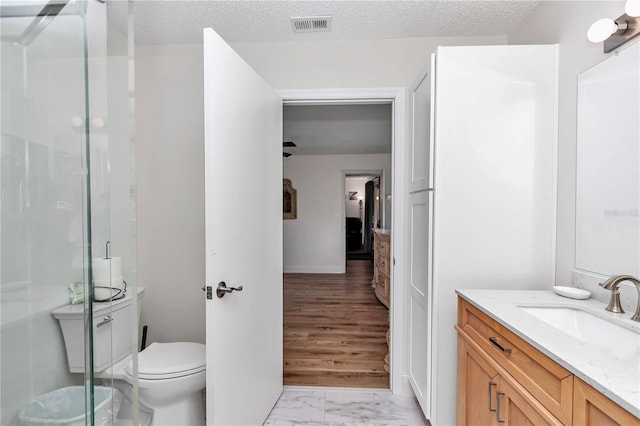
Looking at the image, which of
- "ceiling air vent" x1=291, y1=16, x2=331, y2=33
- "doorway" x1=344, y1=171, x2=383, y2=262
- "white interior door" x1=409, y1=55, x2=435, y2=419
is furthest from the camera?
"doorway" x1=344, y1=171, x2=383, y2=262

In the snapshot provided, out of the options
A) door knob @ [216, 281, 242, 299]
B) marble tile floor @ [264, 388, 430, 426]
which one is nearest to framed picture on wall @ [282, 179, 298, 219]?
marble tile floor @ [264, 388, 430, 426]

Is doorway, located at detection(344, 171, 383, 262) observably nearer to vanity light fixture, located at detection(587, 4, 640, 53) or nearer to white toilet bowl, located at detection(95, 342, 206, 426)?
white toilet bowl, located at detection(95, 342, 206, 426)

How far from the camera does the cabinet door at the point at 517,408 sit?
87 centimetres

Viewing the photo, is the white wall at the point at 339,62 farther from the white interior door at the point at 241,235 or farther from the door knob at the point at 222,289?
the door knob at the point at 222,289

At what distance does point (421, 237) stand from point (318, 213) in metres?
4.64

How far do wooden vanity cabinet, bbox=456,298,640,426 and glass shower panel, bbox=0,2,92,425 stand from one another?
125 cm

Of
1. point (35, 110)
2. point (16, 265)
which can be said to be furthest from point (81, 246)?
point (35, 110)

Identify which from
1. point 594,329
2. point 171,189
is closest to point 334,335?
point 171,189

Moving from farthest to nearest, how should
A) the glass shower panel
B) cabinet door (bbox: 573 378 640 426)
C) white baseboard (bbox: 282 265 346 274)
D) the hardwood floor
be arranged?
white baseboard (bbox: 282 265 346 274)
the hardwood floor
the glass shower panel
cabinet door (bbox: 573 378 640 426)

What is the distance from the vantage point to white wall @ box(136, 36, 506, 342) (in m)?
2.13

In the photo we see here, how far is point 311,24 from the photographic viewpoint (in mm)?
1912

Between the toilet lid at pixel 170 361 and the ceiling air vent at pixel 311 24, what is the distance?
1970mm

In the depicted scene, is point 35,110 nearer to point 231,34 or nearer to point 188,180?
point 188,180

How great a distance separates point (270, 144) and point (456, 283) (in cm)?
130
